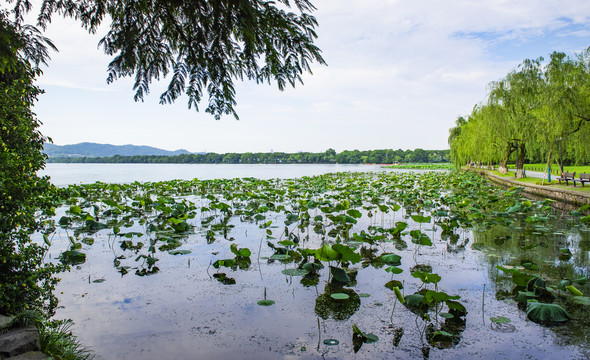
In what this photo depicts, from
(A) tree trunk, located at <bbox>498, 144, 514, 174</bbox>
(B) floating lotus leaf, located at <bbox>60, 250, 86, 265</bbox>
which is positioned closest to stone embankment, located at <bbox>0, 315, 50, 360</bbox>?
(B) floating lotus leaf, located at <bbox>60, 250, 86, 265</bbox>

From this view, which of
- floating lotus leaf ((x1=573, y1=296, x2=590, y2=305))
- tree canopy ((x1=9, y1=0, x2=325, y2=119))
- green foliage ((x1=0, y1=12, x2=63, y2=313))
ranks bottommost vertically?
floating lotus leaf ((x1=573, y1=296, x2=590, y2=305))

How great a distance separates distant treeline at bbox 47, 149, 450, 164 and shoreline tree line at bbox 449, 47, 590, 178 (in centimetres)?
7963

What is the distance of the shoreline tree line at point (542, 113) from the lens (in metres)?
13.8

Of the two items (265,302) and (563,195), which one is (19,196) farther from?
(563,195)

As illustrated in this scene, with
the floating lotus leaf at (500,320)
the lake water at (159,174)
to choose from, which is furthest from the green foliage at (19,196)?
the lake water at (159,174)

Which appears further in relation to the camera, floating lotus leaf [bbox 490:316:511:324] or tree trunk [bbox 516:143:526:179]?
tree trunk [bbox 516:143:526:179]

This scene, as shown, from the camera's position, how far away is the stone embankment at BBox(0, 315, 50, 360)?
233 centimetres

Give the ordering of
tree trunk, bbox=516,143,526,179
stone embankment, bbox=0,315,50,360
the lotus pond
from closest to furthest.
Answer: stone embankment, bbox=0,315,50,360
the lotus pond
tree trunk, bbox=516,143,526,179

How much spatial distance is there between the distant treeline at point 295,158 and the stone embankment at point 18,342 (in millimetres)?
102957

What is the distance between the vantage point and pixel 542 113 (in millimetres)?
14844

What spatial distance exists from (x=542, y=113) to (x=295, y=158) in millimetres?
101964

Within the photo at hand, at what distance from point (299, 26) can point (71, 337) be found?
11.2 ft

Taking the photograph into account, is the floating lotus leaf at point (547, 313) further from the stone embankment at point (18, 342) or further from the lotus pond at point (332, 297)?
the stone embankment at point (18, 342)

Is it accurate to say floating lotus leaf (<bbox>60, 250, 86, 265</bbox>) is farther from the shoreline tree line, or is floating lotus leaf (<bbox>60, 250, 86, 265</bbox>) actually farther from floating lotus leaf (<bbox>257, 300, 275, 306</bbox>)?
the shoreline tree line
